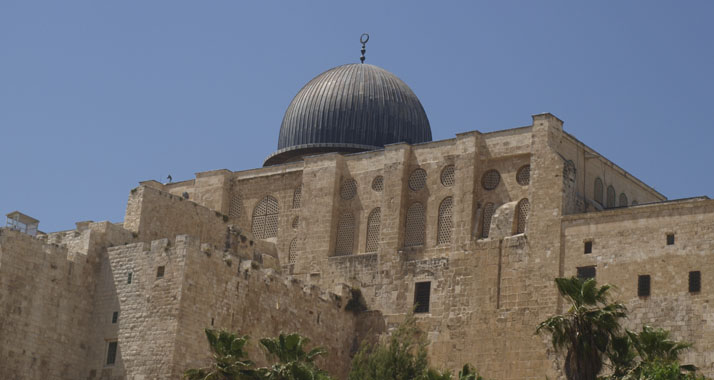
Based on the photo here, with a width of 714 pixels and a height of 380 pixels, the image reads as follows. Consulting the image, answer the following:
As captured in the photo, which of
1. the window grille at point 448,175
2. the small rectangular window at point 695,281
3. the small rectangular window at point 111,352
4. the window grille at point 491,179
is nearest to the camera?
the small rectangular window at point 695,281

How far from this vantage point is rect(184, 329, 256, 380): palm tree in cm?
3111

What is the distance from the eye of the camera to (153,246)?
37.3 m

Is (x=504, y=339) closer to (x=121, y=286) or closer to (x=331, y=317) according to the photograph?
(x=331, y=317)

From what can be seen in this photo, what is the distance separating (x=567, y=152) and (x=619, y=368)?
521 inches

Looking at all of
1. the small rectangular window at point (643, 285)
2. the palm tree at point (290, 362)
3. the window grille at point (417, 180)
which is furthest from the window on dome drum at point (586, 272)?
the palm tree at point (290, 362)

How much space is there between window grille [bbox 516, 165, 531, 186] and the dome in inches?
292

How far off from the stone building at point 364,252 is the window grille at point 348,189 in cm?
9

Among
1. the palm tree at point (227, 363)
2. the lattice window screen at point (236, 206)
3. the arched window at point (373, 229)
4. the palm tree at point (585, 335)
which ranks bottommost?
the palm tree at point (227, 363)

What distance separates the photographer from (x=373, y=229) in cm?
4450

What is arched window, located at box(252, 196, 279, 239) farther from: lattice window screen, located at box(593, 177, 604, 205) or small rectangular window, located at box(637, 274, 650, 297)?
small rectangular window, located at box(637, 274, 650, 297)

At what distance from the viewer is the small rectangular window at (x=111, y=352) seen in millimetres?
36781

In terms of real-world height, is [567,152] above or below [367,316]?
above

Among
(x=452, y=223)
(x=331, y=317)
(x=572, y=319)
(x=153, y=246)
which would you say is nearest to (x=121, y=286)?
(x=153, y=246)

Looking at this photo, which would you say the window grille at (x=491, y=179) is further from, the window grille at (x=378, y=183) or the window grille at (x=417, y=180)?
the window grille at (x=378, y=183)
